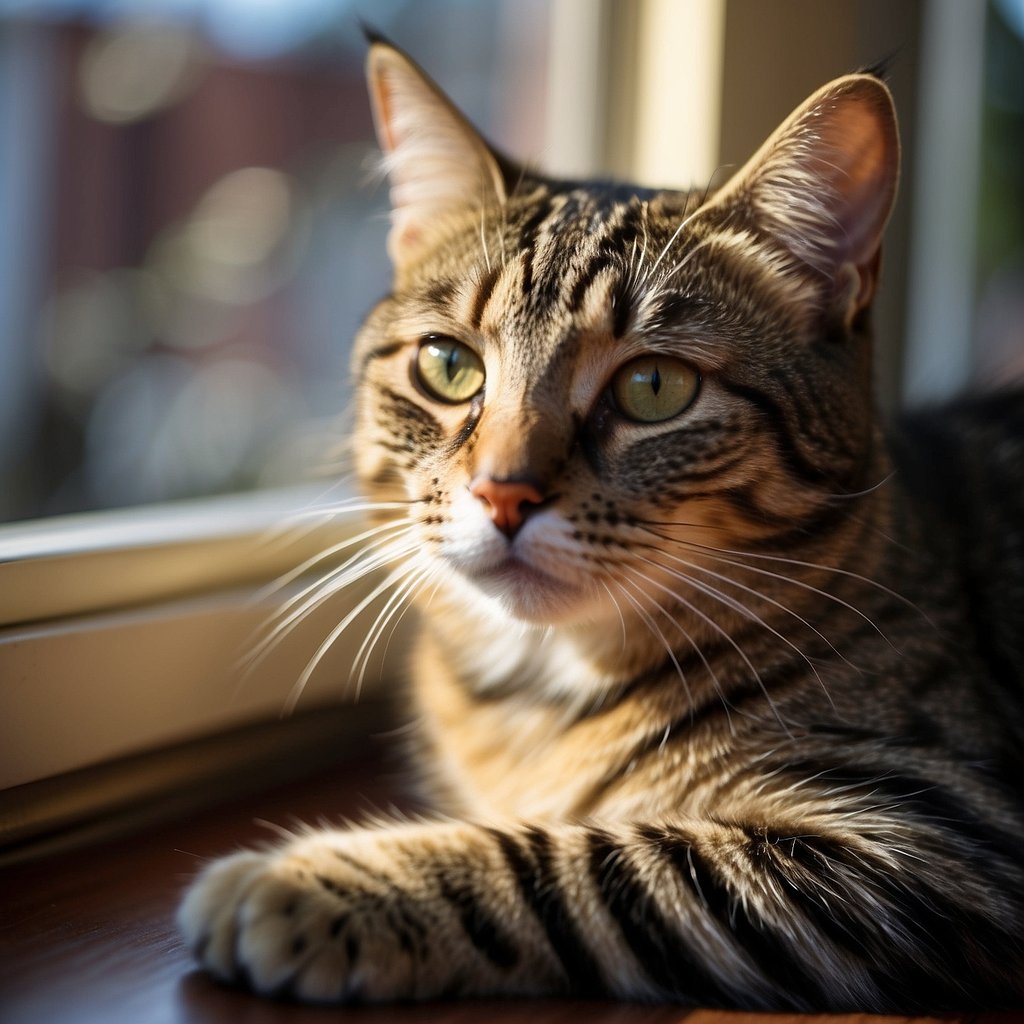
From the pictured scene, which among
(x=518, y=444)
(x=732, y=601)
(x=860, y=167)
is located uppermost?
(x=860, y=167)

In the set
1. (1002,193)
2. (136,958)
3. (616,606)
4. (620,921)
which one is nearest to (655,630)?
(616,606)

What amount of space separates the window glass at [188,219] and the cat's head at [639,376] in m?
0.83

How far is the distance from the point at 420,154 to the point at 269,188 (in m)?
1.15

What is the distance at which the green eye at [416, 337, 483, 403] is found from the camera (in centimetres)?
117

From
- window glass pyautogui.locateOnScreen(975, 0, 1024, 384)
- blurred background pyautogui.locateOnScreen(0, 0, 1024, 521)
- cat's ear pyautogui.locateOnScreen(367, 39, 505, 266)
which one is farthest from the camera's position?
window glass pyautogui.locateOnScreen(975, 0, 1024, 384)

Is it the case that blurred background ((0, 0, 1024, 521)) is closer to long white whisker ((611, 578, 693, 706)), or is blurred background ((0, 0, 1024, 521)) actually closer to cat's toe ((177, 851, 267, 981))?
long white whisker ((611, 578, 693, 706))

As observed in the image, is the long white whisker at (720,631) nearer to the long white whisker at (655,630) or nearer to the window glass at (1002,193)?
the long white whisker at (655,630)

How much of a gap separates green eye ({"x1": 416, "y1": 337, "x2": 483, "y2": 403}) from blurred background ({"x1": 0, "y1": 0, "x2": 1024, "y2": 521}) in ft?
2.09

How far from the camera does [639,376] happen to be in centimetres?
109

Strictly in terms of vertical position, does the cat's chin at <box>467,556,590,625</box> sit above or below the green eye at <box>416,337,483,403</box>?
below

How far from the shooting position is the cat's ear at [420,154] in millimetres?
1240

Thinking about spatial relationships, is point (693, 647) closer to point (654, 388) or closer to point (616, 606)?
point (616, 606)

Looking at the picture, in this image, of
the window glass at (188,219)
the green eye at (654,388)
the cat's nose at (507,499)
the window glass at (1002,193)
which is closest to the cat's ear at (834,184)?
the green eye at (654,388)

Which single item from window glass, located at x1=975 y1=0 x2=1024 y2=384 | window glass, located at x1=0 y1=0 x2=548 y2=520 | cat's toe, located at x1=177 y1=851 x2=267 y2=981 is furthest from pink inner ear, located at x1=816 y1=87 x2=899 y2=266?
window glass, located at x1=975 y1=0 x2=1024 y2=384
